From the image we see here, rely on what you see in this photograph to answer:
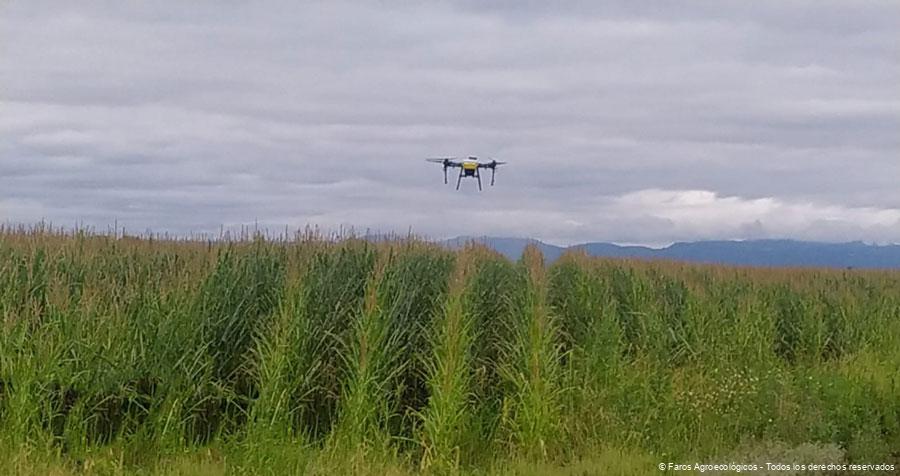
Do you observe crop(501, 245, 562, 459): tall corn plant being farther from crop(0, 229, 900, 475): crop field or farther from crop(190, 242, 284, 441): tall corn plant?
crop(190, 242, 284, 441): tall corn plant

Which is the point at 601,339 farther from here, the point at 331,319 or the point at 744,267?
the point at 744,267

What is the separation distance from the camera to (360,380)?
385 inches

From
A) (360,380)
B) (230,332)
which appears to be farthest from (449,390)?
(230,332)

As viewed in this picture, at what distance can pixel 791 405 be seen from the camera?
1055 centimetres

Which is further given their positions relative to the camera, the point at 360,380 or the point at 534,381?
the point at 534,381

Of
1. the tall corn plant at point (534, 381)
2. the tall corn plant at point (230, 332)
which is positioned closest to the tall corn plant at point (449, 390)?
the tall corn plant at point (534, 381)

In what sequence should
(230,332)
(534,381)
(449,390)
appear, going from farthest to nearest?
(230,332), (534,381), (449,390)

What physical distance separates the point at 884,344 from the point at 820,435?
7.54 metres

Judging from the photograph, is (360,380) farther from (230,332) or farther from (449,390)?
(230,332)

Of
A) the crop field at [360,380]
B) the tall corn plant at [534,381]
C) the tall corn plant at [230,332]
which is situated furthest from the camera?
the tall corn plant at [230,332]

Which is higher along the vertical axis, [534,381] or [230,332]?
[230,332]

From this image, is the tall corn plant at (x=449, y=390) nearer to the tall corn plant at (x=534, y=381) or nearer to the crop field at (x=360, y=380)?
the crop field at (x=360, y=380)

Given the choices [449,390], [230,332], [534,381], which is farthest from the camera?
[230,332]

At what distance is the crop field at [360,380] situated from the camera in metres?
9.30
